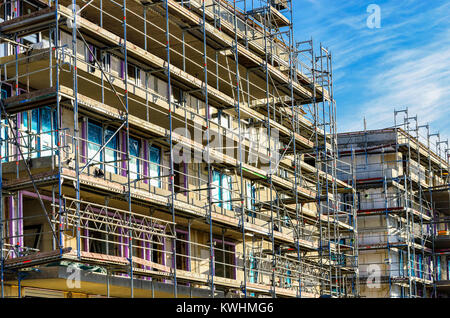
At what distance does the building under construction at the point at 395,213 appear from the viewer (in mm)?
43969

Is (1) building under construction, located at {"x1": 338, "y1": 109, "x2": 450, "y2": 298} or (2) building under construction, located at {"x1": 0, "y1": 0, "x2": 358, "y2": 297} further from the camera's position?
(1) building under construction, located at {"x1": 338, "y1": 109, "x2": 450, "y2": 298}

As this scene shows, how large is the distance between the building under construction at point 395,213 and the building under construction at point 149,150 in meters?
6.79

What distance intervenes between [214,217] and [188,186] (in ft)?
7.08

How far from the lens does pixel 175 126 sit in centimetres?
2617

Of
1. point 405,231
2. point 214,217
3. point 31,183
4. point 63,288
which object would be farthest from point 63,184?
point 405,231

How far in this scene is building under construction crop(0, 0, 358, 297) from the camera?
63.6 feet

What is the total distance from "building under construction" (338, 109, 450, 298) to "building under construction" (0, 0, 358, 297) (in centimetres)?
679

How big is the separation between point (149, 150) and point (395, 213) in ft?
74.9

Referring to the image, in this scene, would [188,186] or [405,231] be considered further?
[405,231]

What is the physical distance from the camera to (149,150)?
25234mm

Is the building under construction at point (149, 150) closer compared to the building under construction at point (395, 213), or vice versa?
the building under construction at point (149, 150)

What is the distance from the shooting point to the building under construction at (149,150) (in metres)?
19.4
